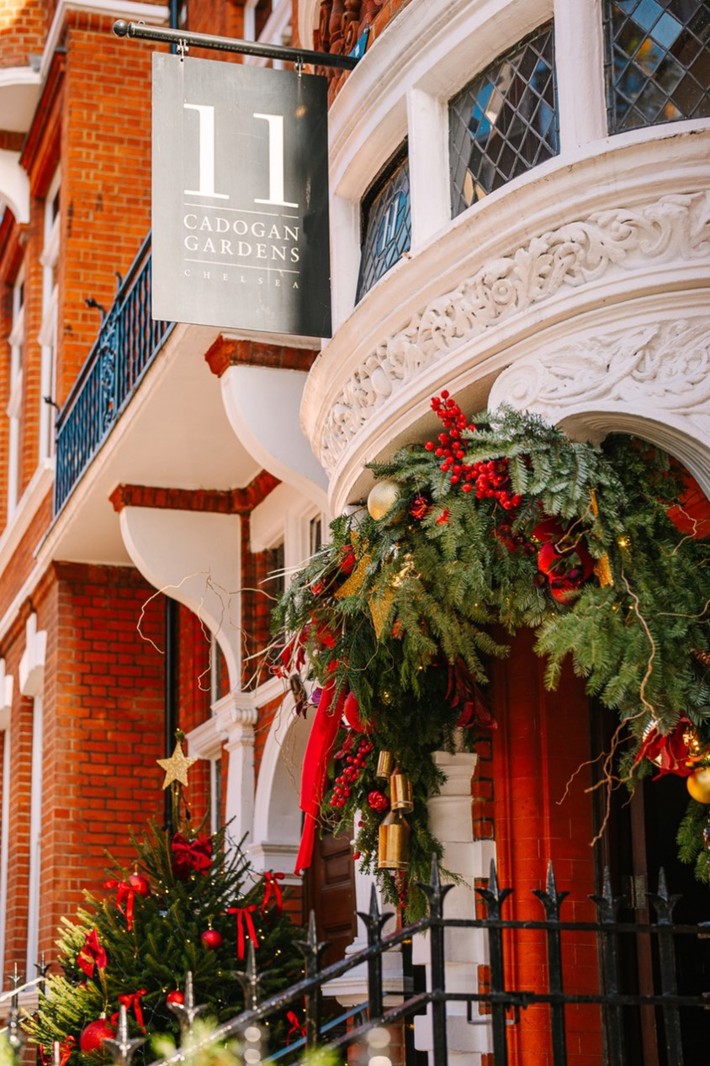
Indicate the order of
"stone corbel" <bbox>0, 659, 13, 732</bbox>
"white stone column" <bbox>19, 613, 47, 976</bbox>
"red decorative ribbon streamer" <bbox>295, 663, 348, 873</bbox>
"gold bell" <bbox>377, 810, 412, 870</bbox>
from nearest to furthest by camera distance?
"gold bell" <bbox>377, 810, 412, 870</bbox> → "red decorative ribbon streamer" <bbox>295, 663, 348, 873</bbox> → "white stone column" <bbox>19, 613, 47, 976</bbox> → "stone corbel" <bbox>0, 659, 13, 732</bbox>

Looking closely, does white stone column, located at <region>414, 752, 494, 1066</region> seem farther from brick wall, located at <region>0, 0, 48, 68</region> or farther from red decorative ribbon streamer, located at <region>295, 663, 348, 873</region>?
brick wall, located at <region>0, 0, 48, 68</region>

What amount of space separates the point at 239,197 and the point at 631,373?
251 cm

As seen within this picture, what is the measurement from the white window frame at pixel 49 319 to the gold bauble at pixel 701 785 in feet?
32.1

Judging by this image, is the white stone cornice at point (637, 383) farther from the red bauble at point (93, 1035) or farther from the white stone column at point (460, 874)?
the red bauble at point (93, 1035)

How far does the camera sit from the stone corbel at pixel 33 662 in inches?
536

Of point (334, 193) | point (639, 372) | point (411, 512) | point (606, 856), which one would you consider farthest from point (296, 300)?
point (606, 856)

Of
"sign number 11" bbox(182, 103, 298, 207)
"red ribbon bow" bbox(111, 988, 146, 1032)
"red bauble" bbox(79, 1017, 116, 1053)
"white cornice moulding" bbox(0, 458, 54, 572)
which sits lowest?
"red bauble" bbox(79, 1017, 116, 1053)

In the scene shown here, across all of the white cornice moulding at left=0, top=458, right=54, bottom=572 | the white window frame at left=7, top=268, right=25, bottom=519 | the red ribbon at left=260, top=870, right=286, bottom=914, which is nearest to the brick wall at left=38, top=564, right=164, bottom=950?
the white cornice moulding at left=0, top=458, right=54, bottom=572

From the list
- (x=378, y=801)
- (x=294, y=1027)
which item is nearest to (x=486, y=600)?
(x=378, y=801)

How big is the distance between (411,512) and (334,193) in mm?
2237

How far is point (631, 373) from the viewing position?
5.77 metres

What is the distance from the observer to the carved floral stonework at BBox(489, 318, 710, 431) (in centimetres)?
562

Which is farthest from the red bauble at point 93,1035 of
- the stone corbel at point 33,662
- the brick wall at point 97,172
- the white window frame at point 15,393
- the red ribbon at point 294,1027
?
the white window frame at point 15,393

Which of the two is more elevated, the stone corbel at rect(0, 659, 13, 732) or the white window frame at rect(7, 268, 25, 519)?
the white window frame at rect(7, 268, 25, 519)
